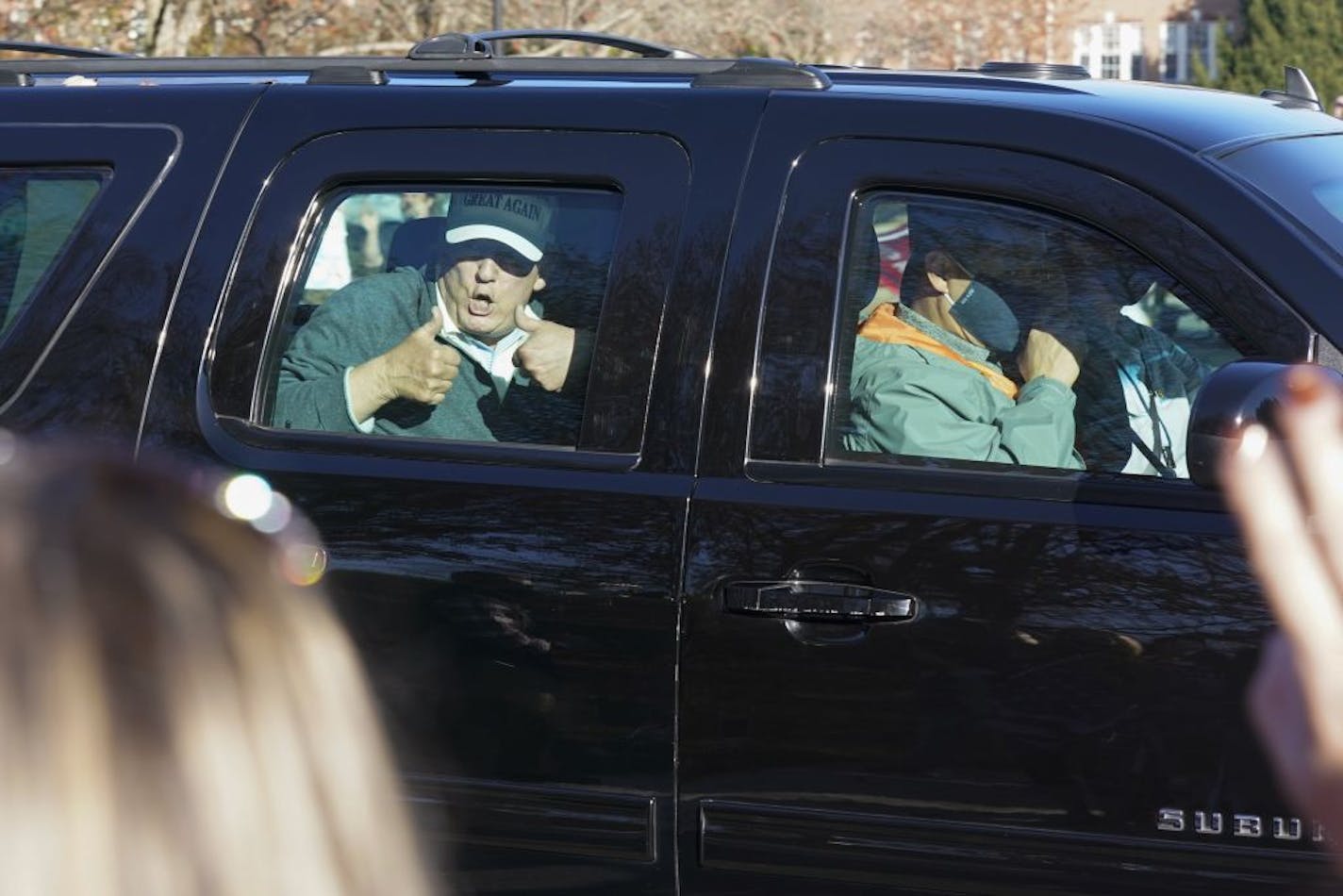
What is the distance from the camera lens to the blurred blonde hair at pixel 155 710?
949mm

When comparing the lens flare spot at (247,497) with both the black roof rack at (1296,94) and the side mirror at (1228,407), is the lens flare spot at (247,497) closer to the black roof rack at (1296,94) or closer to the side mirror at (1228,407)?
the side mirror at (1228,407)

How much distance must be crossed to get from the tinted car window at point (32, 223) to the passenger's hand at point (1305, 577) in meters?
2.63

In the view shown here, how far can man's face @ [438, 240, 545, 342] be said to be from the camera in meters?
3.37

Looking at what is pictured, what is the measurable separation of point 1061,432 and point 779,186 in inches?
23.4

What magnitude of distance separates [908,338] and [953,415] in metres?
0.15

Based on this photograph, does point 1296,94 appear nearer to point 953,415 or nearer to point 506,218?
point 953,415

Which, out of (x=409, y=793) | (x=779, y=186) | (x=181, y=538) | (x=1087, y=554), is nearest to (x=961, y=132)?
(x=779, y=186)

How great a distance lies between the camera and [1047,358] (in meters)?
3.07

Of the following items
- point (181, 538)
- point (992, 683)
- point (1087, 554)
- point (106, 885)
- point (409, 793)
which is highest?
point (181, 538)

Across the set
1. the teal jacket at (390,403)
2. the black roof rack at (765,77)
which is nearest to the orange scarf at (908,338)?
the black roof rack at (765,77)

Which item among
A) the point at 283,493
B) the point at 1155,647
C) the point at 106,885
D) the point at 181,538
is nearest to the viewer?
the point at 106,885

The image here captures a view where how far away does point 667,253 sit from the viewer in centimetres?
316

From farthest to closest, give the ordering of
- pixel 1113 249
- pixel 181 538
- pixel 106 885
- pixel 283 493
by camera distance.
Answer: pixel 283 493 → pixel 1113 249 → pixel 181 538 → pixel 106 885

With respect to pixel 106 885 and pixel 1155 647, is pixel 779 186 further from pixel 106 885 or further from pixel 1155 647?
pixel 106 885
